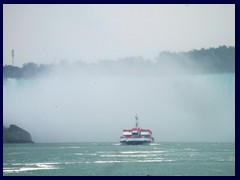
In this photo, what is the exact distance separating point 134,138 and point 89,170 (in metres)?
106

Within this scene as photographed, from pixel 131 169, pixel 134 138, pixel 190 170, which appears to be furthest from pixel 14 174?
pixel 134 138

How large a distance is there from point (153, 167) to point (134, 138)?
102m

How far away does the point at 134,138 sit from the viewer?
178 metres

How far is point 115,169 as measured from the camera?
2872 inches

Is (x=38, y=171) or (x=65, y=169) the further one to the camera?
(x=65, y=169)
